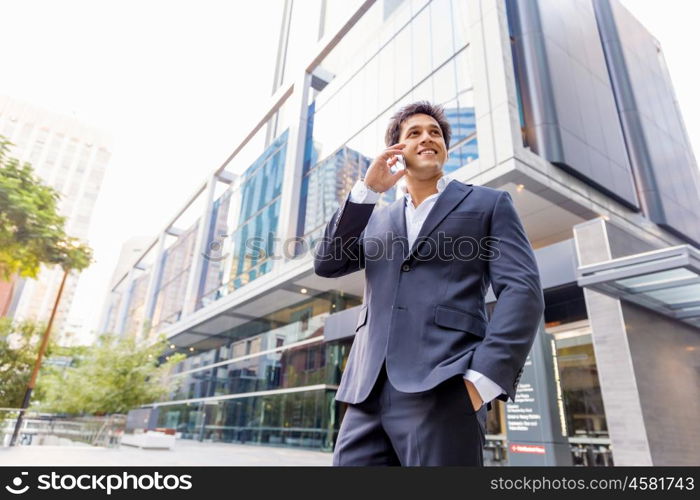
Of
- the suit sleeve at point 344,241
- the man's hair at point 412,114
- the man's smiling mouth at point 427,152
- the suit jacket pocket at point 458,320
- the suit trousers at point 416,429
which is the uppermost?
the man's hair at point 412,114

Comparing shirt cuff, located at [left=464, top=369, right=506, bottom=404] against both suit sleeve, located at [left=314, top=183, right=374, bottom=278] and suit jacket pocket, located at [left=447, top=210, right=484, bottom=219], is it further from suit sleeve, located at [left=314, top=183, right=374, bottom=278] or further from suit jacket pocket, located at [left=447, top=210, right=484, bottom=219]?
suit sleeve, located at [left=314, top=183, right=374, bottom=278]

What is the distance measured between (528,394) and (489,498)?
889 cm

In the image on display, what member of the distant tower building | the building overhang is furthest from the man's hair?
the distant tower building

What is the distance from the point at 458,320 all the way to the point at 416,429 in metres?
0.38

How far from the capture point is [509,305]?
4.78 ft

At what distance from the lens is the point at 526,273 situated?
5.02 ft

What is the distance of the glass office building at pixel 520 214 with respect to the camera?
30.6 feet

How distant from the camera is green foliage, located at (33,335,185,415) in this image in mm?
20125

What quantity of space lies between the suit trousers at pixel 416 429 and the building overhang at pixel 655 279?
7.76 metres

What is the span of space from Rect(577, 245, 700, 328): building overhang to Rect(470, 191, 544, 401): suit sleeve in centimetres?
733

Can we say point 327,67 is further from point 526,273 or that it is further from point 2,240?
point 526,273

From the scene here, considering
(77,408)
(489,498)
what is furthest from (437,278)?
(77,408)

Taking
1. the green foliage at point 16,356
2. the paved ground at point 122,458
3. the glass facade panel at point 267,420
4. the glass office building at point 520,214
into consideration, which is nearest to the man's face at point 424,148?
the paved ground at point 122,458

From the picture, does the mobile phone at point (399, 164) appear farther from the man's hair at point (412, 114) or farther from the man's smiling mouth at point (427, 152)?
the man's hair at point (412, 114)
